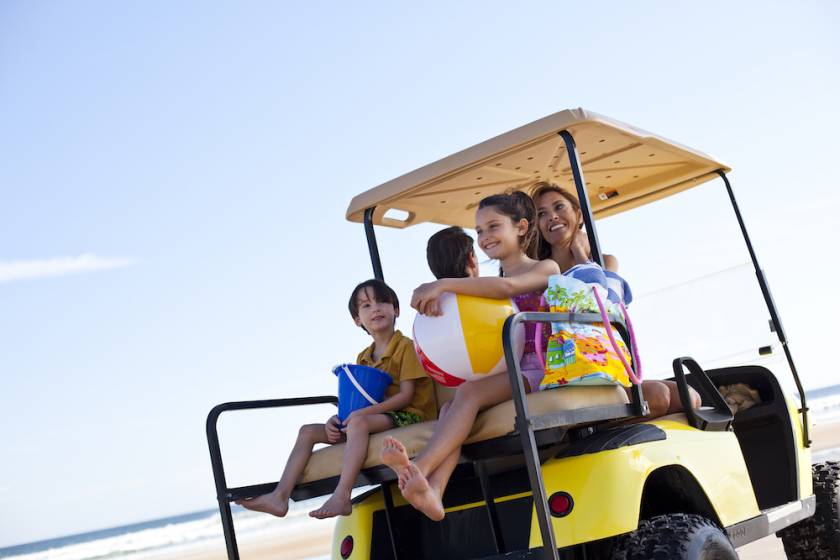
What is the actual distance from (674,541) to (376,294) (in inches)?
71.3

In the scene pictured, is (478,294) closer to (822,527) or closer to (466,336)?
(466,336)

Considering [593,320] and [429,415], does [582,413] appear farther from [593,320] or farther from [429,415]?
[429,415]

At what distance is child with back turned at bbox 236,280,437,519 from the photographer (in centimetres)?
416

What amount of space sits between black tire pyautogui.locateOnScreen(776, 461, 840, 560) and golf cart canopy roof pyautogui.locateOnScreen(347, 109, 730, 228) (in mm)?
1808

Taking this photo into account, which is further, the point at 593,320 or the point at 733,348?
the point at 733,348

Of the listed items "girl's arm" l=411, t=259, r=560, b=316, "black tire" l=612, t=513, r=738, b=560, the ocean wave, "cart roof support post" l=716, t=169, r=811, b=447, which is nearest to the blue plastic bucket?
"girl's arm" l=411, t=259, r=560, b=316

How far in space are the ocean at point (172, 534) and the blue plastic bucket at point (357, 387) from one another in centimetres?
2025

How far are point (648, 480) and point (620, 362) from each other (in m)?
0.68

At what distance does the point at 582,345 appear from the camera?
3.92 meters

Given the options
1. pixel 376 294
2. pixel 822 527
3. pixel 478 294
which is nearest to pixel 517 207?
pixel 478 294

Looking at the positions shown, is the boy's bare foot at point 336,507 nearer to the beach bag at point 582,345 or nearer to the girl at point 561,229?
the beach bag at point 582,345

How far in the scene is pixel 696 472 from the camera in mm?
4199

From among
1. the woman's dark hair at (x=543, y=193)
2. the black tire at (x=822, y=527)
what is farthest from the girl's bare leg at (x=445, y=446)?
the black tire at (x=822, y=527)

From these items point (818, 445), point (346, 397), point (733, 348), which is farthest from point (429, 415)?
point (818, 445)
